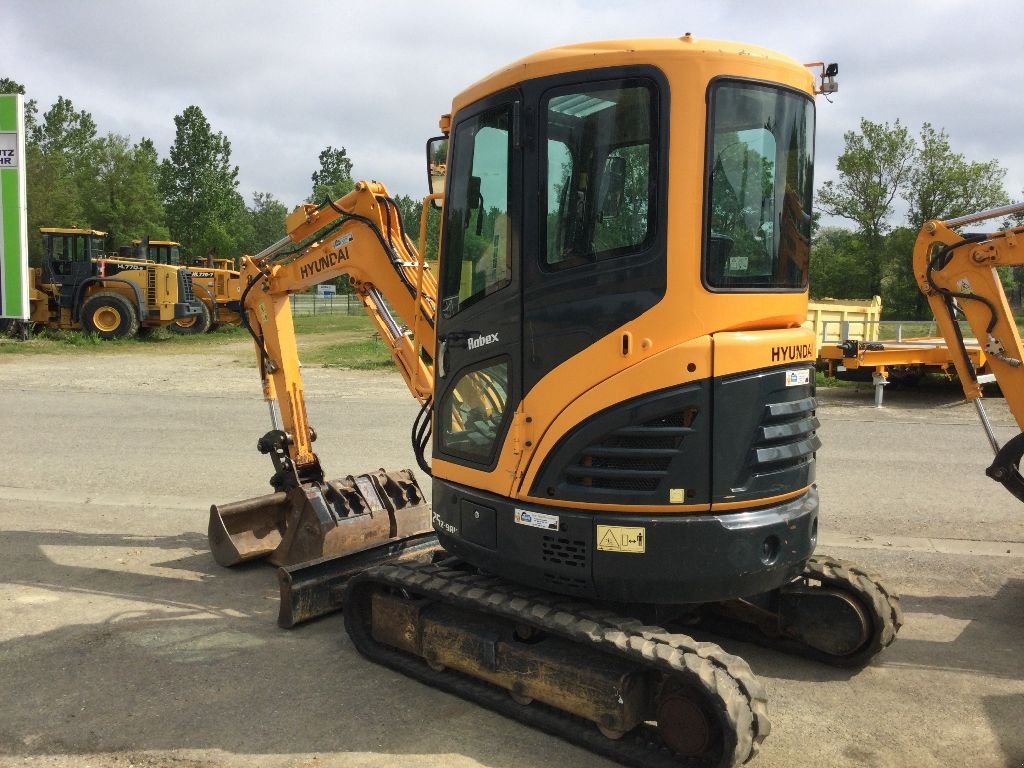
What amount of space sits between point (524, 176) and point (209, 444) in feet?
27.6

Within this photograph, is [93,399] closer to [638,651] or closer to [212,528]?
[212,528]

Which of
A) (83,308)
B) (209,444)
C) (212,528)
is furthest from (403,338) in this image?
(83,308)

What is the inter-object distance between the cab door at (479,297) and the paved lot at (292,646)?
52.9 inches

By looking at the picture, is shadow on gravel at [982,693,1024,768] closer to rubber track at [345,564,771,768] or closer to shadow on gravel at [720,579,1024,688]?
shadow on gravel at [720,579,1024,688]

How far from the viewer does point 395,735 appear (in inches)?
159

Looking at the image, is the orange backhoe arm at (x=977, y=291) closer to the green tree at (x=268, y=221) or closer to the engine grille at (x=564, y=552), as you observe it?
the engine grille at (x=564, y=552)

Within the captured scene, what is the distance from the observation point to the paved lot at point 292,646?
156 inches

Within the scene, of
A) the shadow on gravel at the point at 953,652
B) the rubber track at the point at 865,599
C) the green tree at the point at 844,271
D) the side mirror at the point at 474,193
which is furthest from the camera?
the green tree at the point at 844,271

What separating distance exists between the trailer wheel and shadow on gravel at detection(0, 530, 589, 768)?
24.3 meters

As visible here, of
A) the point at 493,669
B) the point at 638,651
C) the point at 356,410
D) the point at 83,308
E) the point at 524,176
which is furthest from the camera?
the point at 83,308

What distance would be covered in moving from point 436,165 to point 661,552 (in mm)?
2406

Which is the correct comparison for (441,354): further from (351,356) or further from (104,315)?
(104,315)

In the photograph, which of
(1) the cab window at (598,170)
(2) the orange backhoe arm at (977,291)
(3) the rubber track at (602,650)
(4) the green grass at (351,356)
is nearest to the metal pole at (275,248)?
(3) the rubber track at (602,650)

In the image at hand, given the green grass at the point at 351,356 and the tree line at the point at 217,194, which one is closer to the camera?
the green grass at the point at 351,356
